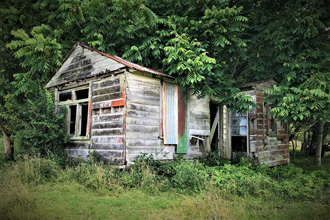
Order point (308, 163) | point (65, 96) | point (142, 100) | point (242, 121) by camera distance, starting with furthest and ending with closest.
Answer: point (308, 163) → point (242, 121) → point (65, 96) → point (142, 100)

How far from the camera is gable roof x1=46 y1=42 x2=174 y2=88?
31.6 feet

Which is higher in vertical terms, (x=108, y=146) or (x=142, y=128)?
(x=142, y=128)

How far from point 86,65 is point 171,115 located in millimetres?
3994

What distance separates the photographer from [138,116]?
933cm

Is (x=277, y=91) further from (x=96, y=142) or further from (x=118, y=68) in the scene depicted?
(x=96, y=142)

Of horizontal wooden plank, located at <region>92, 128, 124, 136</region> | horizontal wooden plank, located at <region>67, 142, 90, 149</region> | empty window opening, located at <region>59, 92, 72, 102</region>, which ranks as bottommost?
horizontal wooden plank, located at <region>67, 142, 90, 149</region>

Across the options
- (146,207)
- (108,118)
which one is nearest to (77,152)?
(108,118)

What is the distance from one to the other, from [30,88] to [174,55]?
712 cm

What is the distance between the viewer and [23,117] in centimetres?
1123

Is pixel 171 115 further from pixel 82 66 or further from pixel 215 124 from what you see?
pixel 82 66

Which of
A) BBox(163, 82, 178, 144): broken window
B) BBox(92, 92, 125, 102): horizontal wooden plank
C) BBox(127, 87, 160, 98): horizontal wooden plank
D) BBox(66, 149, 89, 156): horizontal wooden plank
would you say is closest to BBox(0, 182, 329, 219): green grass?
BBox(66, 149, 89, 156): horizontal wooden plank

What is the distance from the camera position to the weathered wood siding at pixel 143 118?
906 cm

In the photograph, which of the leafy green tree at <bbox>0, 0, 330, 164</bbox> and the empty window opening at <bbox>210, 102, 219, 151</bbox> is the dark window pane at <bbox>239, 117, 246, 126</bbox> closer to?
the empty window opening at <bbox>210, 102, 219, 151</bbox>

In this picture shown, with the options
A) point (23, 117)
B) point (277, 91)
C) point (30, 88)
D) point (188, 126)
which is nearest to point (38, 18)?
point (30, 88)
